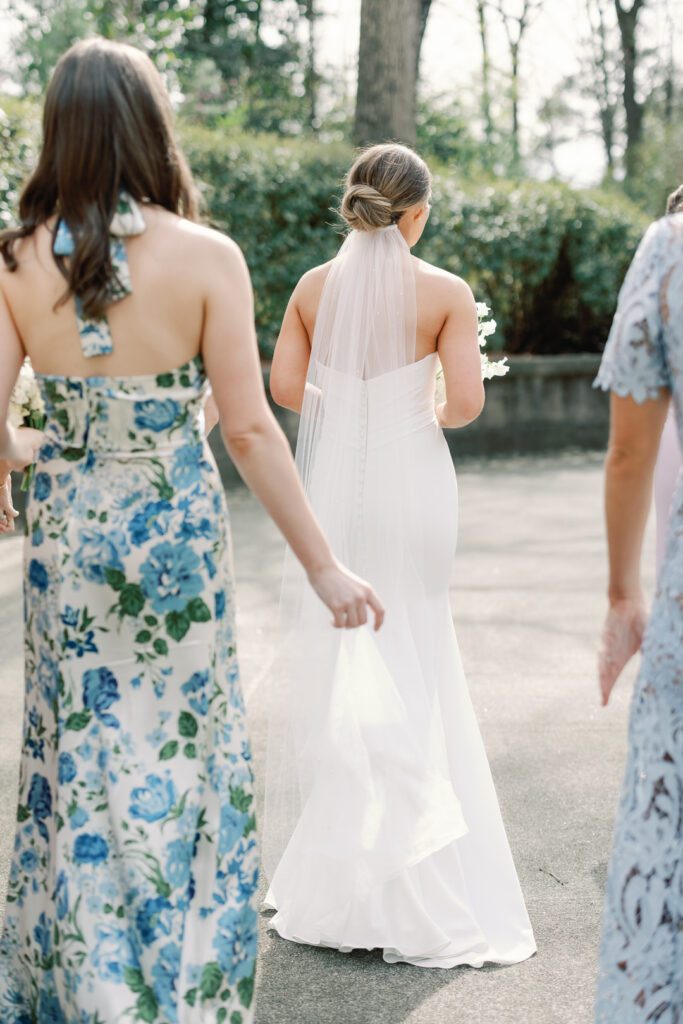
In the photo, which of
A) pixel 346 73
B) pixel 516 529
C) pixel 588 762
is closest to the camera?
pixel 588 762

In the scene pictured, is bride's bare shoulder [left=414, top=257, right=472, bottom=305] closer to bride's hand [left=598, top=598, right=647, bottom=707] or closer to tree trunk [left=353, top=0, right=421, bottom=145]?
bride's hand [left=598, top=598, right=647, bottom=707]

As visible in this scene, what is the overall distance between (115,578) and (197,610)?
0.18 metres

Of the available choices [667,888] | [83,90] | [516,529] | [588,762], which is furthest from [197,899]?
[516,529]

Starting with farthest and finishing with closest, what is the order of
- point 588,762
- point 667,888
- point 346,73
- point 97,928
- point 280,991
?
point 346,73 → point 588,762 → point 280,991 → point 97,928 → point 667,888

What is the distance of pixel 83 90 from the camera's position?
2338mm

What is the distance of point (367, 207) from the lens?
3.60 meters

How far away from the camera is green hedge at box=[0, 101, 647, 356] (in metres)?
13.6

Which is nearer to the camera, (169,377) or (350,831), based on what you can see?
(169,377)

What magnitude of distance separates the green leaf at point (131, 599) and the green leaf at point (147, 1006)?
729mm

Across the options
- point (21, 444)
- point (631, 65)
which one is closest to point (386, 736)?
point (21, 444)

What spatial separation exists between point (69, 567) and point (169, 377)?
1.41ft

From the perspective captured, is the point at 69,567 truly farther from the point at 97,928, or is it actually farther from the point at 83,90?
the point at 83,90

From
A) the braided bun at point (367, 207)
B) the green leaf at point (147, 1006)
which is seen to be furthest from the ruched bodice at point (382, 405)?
the green leaf at point (147, 1006)

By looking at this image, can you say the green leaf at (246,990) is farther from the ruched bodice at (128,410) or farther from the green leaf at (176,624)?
the ruched bodice at (128,410)
